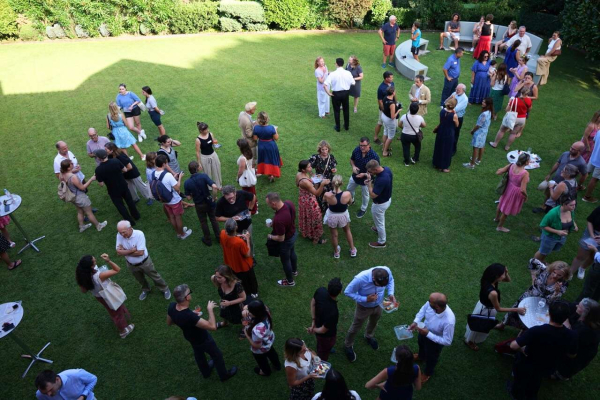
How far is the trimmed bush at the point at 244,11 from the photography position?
20344 mm

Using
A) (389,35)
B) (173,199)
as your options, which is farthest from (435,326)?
(389,35)

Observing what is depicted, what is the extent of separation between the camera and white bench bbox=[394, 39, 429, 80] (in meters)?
14.1

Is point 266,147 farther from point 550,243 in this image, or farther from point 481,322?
point 550,243

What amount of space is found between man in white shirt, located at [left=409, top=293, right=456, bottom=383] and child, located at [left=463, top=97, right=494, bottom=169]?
5646 mm

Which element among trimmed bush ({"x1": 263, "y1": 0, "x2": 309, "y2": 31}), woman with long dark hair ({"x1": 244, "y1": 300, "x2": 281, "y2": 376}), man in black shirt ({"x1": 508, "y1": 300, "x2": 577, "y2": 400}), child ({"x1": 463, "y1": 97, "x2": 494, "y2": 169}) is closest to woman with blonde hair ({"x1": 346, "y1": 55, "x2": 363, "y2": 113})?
child ({"x1": 463, "y1": 97, "x2": 494, "y2": 169})

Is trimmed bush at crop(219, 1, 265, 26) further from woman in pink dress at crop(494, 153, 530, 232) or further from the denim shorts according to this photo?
the denim shorts

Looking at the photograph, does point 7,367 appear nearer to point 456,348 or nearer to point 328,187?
point 328,187

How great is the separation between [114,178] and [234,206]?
277 centimetres

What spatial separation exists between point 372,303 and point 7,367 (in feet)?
17.4

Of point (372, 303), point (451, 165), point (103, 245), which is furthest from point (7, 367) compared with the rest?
point (451, 165)

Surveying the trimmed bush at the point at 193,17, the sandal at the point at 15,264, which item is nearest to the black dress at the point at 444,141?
the sandal at the point at 15,264

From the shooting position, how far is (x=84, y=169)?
10047mm

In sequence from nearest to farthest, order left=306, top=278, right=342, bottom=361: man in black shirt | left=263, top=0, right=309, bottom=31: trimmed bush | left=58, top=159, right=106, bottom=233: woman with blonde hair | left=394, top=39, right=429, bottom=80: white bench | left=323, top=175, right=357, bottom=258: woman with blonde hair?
left=306, top=278, right=342, bottom=361: man in black shirt < left=323, top=175, right=357, bottom=258: woman with blonde hair < left=58, top=159, right=106, bottom=233: woman with blonde hair < left=394, top=39, right=429, bottom=80: white bench < left=263, top=0, right=309, bottom=31: trimmed bush

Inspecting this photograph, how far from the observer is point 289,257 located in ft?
21.2
